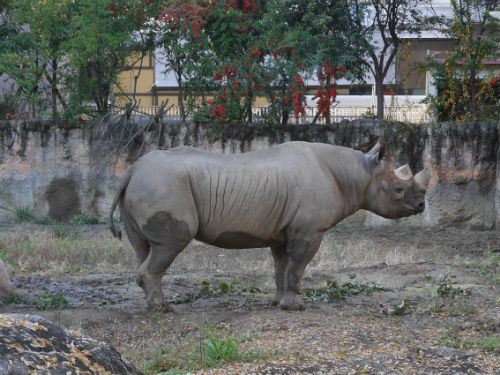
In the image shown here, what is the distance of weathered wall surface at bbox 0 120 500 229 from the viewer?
13086 mm

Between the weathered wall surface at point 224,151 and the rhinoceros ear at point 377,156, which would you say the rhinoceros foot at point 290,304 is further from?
the weathered wall surface at point 224,151

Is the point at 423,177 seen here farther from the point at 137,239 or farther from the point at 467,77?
the point at 467,77

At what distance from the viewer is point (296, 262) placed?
6414 millimetres

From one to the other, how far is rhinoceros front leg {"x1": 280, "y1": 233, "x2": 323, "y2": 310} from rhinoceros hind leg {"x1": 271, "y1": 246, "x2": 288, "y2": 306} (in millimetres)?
294

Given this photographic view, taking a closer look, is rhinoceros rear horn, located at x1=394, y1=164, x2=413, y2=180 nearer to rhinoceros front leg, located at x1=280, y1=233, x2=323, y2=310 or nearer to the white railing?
rhinoceros front leg, located at x1=280, y1=233, x2=323, y2=310

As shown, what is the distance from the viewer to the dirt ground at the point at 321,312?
14.8 feet

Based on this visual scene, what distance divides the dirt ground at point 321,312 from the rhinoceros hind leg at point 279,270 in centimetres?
18

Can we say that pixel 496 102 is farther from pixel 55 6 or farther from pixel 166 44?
pixel 55 6

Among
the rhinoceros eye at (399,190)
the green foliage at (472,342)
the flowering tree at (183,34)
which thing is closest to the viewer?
the green foliage at (472,342)

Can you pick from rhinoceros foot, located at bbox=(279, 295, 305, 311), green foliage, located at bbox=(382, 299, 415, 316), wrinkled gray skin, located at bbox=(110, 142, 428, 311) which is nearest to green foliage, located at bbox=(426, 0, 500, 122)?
wrinkled gray skin, located at bbox=(110, 142, 428, 311)

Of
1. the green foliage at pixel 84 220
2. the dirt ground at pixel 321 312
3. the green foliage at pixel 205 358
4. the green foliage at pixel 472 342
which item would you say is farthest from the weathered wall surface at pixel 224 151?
the green foliage at pixel 205 358

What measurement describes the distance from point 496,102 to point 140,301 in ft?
33.8

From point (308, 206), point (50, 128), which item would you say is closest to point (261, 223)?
point (308, 206)

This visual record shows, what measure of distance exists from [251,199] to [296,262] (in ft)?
2.37
